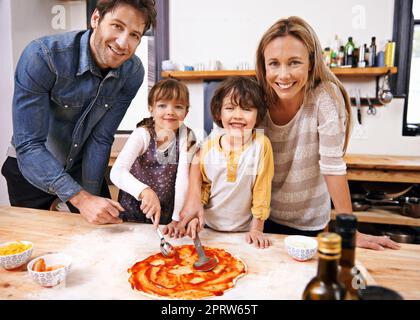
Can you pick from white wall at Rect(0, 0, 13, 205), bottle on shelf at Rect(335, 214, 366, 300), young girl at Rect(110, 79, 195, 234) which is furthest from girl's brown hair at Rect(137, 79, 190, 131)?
white wall at Rect(0, 0, 13, 205)

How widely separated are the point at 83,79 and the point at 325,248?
136 cm

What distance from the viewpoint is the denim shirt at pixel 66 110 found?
4.46 ft

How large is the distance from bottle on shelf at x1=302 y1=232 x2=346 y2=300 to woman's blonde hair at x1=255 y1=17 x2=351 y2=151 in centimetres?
94

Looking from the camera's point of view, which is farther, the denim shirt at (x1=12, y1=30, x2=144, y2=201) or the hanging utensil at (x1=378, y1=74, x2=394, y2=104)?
the hanging utensil at (x1=378, y1=74, x2=394, y2=104)

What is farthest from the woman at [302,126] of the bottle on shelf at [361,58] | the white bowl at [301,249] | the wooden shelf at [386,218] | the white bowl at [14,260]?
the bottle on shelf at [361,58]

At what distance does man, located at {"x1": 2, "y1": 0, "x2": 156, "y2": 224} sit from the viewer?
4.42 ft

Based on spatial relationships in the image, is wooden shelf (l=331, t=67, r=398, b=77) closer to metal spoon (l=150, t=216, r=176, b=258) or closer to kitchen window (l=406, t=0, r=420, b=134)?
kitchen window (l=406, t=0, r=420, b=134)

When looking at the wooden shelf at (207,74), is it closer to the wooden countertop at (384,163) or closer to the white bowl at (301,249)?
the wooden countertop at (384,163)

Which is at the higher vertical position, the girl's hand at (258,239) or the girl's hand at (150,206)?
the girl's hand at (150,206)

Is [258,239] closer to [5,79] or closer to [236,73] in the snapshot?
[236,73]

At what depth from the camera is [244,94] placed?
1.31 m

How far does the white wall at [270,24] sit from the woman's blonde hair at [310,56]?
1.87 metres
